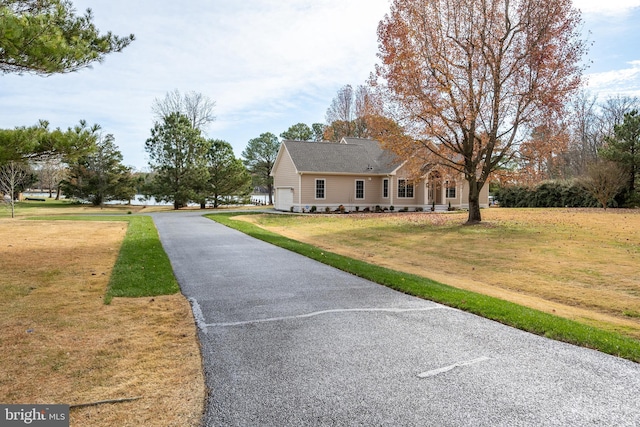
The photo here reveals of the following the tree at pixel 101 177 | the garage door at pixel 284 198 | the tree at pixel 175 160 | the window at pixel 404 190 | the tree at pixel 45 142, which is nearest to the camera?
the tree at pixel 45 142

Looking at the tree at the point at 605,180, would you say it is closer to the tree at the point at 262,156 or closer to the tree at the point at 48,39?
the tree at the point at 48,39

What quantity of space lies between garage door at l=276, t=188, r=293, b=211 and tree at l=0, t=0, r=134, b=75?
2031 cm

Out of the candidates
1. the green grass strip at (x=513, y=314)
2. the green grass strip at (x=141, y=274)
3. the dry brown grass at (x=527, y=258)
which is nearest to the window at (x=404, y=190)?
the dry brown grass at (x=527, y=258)

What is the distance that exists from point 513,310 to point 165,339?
4.59 m

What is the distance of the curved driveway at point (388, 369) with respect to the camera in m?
2.91

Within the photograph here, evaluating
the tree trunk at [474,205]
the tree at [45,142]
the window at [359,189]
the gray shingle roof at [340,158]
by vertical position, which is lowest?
the tree trunk at [474,205]

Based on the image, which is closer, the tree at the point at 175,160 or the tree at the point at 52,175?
the tree at the point at 175,160

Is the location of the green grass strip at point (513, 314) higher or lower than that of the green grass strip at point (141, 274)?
lower

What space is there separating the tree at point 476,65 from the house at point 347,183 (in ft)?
33.4

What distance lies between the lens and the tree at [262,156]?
153 ft

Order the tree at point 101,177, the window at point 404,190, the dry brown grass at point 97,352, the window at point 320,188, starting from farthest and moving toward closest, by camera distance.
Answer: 1. the tree at point 101,177
2. the window at point 404,190
3. the window at point 320,188
4. the dry brown grass at point 97,352

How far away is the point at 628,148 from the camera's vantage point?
28.1 metres

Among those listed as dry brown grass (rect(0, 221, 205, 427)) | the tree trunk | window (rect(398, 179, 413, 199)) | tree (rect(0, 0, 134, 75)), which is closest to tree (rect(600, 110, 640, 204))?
window (rect(398, 179, 413, 199))

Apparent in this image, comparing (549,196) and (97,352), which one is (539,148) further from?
(549,196)
